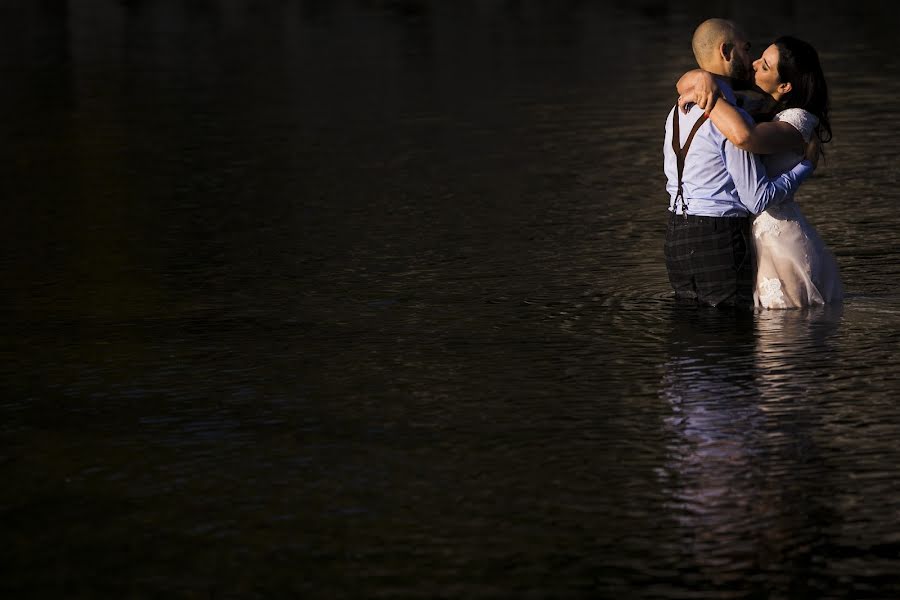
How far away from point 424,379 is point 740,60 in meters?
2.38

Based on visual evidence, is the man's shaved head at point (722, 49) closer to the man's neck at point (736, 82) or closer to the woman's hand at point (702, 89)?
the man's neck at point (736, 82)

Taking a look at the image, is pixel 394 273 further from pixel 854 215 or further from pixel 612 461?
pixel 612 461

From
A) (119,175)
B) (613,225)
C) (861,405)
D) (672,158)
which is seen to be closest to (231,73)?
(119,175)

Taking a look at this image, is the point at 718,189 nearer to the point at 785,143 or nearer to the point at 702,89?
the point at 785,143

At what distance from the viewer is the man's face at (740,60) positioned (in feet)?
30.9

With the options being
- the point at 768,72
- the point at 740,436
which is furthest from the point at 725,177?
the point at 740,436

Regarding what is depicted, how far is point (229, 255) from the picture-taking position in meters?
11.8

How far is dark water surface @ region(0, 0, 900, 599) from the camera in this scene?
5926 millimetres

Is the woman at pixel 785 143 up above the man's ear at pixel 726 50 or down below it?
below

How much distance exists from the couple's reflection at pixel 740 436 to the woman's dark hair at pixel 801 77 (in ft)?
3.34

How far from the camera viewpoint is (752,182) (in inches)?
369

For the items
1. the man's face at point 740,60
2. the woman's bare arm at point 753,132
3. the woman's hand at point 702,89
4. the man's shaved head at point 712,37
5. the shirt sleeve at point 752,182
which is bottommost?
the shirt sleeve at point 752,182

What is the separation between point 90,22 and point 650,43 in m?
16.5

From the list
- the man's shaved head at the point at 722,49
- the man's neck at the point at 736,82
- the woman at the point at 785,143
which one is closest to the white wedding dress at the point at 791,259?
the woman at the point at 785,143
